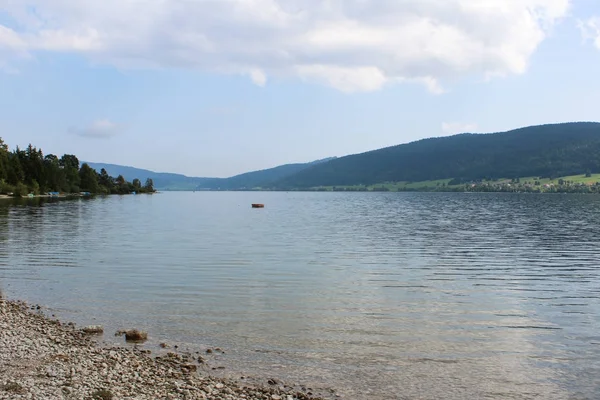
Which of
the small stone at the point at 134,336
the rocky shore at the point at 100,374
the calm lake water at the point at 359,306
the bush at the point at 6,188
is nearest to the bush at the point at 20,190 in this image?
the bush at the point at 6,188

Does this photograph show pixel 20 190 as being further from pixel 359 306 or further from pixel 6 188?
pixel 359 306

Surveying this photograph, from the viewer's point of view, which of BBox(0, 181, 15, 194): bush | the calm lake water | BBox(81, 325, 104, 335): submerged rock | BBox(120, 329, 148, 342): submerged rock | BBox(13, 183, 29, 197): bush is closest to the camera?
the calm lake water

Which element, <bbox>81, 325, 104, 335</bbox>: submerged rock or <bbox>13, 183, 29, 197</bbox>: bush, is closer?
<bbox>81, 325, 104, 335</bbox>: submerged rock

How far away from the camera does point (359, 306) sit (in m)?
27.0

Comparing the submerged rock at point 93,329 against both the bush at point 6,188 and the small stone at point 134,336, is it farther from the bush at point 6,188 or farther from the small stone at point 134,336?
the bush at point 6,188

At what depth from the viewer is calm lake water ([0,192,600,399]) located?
1758 cm

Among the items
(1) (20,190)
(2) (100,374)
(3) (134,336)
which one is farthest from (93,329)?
(1) (20,190)

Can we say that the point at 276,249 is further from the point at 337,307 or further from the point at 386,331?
the point at 386,331

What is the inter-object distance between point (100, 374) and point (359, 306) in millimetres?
14625

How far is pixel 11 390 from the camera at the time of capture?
47.4ft

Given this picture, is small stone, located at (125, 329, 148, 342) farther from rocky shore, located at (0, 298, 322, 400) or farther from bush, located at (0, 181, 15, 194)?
bush, located at (0, 181, 15, 194)

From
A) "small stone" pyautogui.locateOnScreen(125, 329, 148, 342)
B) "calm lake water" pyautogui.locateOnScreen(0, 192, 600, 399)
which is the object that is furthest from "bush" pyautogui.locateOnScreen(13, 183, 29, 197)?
"small stone" pyautogui.locateOnScreen(125, 329, 148, 342)

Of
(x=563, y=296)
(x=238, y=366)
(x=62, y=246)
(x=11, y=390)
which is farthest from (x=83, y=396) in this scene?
(x=62, y=246)

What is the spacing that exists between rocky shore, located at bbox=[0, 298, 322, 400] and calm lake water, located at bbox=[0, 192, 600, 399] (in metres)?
1.63
